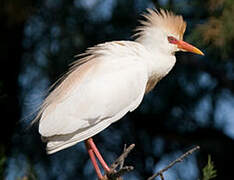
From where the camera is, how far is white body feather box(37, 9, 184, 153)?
1988 mm

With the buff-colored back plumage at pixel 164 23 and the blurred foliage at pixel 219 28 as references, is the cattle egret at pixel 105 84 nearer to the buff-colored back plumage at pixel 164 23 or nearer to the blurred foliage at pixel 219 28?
the buff-colored back plumage at pixel 164 23

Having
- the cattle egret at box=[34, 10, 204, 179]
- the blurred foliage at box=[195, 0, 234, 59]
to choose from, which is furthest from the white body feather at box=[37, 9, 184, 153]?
the blurred foliage at box=[195, 0, 234, 59]

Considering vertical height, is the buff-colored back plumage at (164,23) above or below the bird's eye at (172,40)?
above

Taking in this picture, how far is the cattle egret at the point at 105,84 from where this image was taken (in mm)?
1990

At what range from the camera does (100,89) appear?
213 cm

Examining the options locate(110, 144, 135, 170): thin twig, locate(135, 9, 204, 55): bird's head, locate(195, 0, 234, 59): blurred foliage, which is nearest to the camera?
locate(110, 144, 135, 170): thin twig

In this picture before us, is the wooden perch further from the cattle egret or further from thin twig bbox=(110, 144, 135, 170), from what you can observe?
the cattle egret

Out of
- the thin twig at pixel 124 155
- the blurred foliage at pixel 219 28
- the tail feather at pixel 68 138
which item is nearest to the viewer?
the thin twig at pixel 124 155

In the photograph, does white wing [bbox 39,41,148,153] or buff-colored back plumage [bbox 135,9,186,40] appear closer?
white wing [bbox 39,41,148,153]

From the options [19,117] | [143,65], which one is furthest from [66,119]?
[19,117]

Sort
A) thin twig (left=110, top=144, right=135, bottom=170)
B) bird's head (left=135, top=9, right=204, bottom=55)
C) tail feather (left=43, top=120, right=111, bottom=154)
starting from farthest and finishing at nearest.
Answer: bird's head (left=135, top=9, right=204, bottom=55)
tail feather (left=43, top=120, right=111, bottom=154)
thin twig (left=110, top=144, right=135, bottom=170)

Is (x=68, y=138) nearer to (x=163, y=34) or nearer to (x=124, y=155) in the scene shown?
(x=124, y=155)

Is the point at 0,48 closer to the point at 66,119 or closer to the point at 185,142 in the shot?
the point at 185,142

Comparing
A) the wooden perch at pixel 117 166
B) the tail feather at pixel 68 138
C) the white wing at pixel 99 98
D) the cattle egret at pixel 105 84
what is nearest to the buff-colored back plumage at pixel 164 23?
the cattle egret at pixel 105 84
